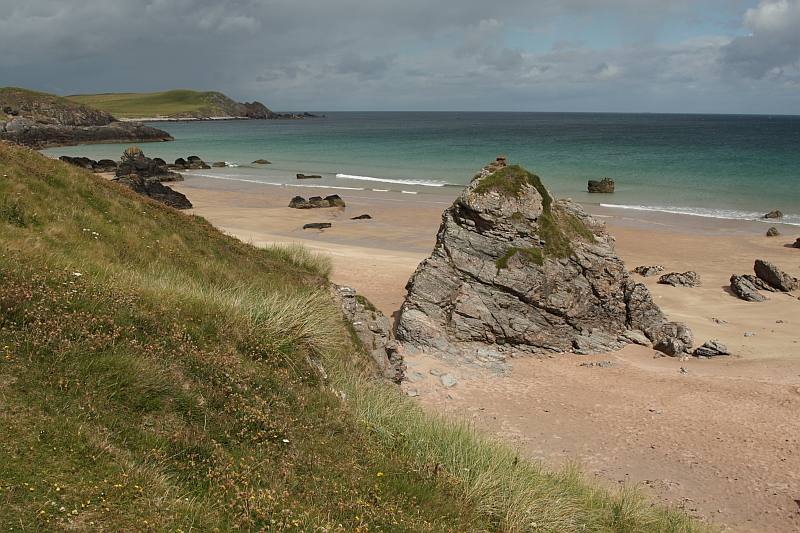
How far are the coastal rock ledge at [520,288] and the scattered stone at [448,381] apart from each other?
1356 millimetres

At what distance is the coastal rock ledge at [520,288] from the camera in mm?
14516

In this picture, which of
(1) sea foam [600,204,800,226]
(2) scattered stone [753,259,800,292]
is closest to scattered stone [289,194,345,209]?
(1) sea foam [600,204,800,226]

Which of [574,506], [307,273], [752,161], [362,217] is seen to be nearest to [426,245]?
[362,217]

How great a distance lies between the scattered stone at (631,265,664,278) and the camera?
2200 cm

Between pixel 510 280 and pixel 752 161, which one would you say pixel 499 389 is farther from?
pixel 752 161

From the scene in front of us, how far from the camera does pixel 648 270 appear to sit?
22156 millimetres

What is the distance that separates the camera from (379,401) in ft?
23.7

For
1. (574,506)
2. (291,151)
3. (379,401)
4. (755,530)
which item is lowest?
(755,530)

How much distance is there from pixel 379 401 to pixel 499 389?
5800 mm

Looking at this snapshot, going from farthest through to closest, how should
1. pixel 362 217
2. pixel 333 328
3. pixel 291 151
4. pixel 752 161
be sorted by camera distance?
pixel 291 151 < pixel 752 161 < pixel 362 217 < pixel 333 328

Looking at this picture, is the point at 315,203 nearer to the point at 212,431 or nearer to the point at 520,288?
the point at 520,288

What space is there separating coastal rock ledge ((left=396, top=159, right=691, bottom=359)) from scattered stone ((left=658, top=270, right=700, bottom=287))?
553cm

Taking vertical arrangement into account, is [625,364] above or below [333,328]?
below

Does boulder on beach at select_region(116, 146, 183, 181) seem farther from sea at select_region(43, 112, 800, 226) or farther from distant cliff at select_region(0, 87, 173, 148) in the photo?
distant cliff at select_region(0, 87, 173, 148)
